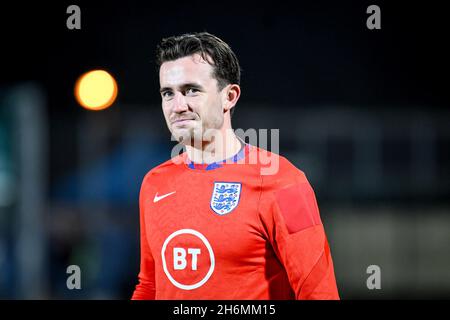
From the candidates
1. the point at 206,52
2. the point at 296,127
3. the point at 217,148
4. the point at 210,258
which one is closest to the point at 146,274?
the point at 210,258

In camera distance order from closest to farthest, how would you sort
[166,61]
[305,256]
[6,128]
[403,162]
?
[305,256] → [166,61] → [6,128] → [403,162]

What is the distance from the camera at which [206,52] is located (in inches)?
122

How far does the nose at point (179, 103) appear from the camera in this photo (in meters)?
2.97

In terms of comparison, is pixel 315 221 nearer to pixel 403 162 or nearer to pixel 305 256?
pixel 305 256

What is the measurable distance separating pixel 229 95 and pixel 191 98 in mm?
257

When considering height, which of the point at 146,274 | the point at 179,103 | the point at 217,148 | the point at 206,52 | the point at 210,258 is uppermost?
the point at 206,52

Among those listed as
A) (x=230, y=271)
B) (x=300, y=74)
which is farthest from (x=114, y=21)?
(x=230, y=271)

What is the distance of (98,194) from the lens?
727cm

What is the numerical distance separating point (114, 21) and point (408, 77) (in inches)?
164

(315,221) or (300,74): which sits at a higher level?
(300,74)

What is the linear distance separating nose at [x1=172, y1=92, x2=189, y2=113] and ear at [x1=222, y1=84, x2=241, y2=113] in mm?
233

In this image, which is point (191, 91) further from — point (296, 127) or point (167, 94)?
point (296, 127)

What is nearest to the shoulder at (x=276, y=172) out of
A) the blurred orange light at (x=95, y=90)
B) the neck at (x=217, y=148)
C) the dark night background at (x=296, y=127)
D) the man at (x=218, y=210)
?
the man at (x=218, y=210)

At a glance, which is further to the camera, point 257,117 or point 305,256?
point 257,117
